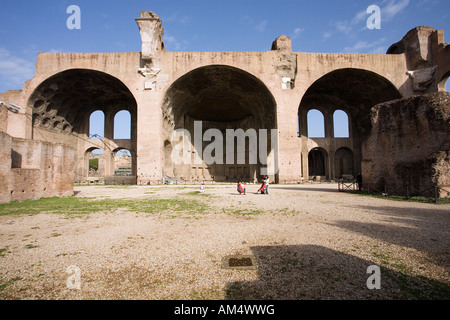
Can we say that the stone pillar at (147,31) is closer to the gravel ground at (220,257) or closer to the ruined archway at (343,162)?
the gravel ground at (220,257)

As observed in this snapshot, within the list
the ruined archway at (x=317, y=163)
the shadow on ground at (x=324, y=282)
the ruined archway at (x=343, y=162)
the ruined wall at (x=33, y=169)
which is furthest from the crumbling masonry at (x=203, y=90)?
the shadow on ground at (x=324, y=282)

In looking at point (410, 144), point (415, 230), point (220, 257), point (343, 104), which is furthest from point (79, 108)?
point (343, 104)

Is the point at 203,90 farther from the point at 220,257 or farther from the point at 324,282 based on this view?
the point at 324,282

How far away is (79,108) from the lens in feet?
93.3

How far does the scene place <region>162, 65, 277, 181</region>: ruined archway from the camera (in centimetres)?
2252

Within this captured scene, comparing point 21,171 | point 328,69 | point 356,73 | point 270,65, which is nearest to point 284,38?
point 270,65

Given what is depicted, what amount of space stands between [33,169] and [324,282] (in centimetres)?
1166

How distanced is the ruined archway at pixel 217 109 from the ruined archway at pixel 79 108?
604 centimetres

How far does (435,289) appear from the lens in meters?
2.33

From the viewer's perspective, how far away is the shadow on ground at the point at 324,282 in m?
2.26

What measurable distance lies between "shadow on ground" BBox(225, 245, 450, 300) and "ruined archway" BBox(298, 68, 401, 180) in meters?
24.7

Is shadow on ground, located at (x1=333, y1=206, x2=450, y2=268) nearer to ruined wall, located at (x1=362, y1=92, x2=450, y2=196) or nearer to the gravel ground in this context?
the gravel ground

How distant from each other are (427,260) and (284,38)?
22823mm

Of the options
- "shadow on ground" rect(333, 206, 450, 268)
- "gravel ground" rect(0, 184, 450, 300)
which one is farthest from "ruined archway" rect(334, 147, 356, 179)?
"gravel ground" rect(0, 184, 450, 300)
